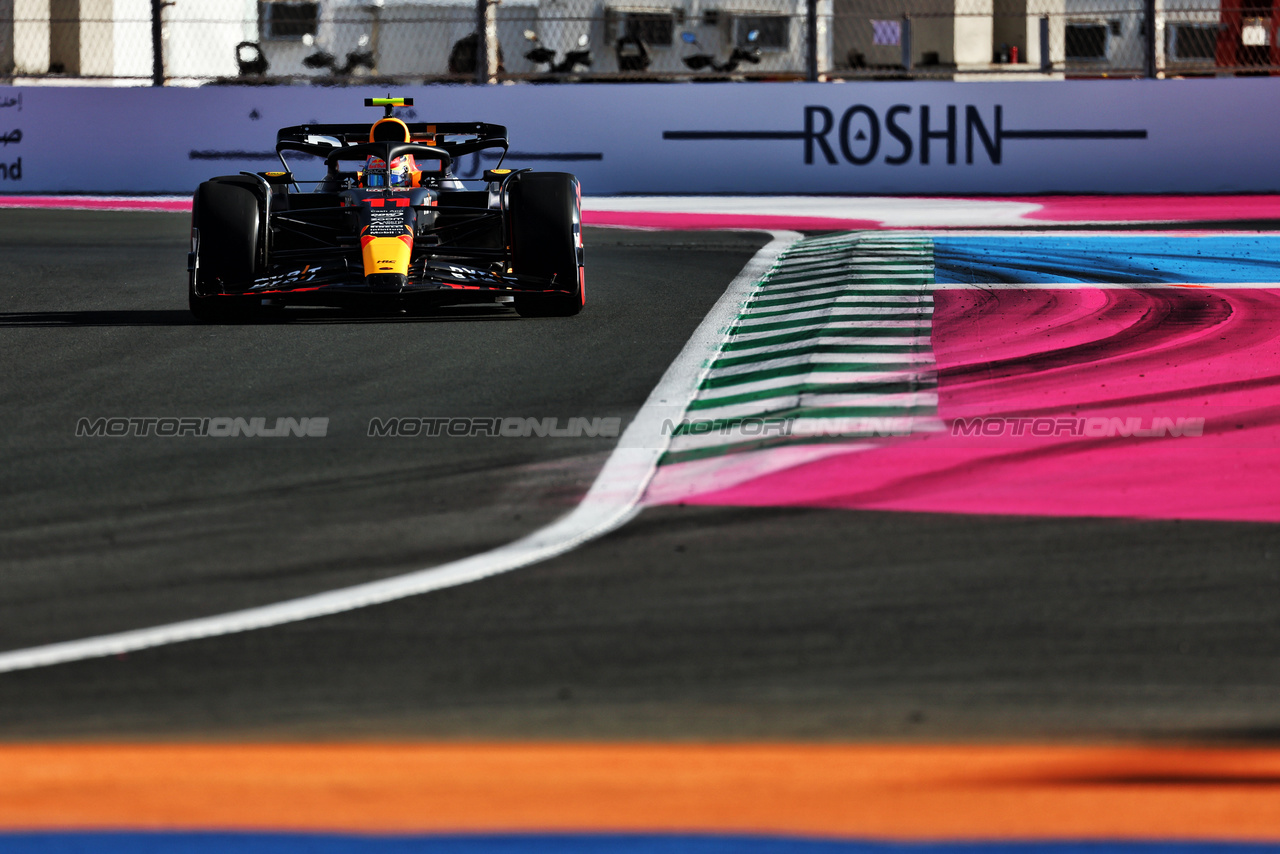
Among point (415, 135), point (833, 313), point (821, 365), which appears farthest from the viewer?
point (415, 135)

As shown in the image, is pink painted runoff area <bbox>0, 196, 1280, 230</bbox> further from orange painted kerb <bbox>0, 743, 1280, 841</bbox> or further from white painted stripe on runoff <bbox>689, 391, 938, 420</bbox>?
orange painted kerb <bbox>0, 743, 1280, 841</bbox>

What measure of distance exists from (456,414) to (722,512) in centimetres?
177

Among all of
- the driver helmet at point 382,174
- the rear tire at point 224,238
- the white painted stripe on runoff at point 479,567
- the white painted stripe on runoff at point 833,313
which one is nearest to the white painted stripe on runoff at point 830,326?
the white painted stripe on runoff at point 833,313

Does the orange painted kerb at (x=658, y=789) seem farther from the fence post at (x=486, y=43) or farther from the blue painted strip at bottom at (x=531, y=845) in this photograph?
the fence post at (x=486, y=43)

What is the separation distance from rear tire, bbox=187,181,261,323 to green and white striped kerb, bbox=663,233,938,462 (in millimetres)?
2344

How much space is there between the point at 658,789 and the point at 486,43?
1719 cm

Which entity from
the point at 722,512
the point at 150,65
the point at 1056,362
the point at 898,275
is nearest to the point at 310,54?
the point at 150,65

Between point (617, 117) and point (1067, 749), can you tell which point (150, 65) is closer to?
point (617, 117)

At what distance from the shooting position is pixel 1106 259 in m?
11.8

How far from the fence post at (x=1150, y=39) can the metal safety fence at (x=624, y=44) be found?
1 cm

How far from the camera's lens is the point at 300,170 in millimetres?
19375

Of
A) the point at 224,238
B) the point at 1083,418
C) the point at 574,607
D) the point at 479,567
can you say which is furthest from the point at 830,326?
the point at 574,607

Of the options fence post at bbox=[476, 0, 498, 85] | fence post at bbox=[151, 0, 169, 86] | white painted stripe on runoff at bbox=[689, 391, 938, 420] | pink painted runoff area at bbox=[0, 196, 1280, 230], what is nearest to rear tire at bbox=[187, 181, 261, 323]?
white painted stripe on runoff at bbox=[689, 391, 938, 420]

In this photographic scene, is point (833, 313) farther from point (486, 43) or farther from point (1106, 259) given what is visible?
point (486, 43)
